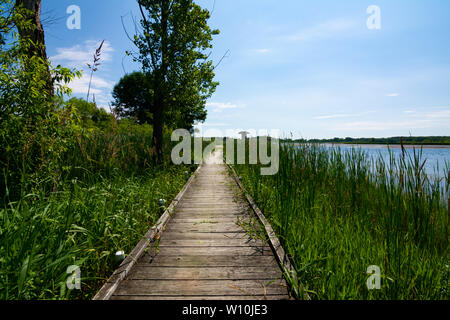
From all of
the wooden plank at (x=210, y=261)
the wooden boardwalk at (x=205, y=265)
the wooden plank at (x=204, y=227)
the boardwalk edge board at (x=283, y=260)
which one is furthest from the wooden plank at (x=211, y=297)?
the wooden plank at (x=204, y=227)

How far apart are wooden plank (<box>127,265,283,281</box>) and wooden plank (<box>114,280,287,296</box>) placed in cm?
6

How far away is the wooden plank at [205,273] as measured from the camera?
1.96 m

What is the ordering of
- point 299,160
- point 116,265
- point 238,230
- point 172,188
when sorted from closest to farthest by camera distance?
point 116,265, point 238,230, point 299,160, point 172,188

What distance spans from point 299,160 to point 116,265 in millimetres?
3363

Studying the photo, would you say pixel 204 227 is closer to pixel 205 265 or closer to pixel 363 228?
pixel 205 265

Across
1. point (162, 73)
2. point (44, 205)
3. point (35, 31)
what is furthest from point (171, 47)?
point (44, 205)

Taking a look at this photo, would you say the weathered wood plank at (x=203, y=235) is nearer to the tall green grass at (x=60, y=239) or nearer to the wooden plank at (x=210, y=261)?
the tall green grass at (x=60, y=239)

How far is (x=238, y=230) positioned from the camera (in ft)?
9.93

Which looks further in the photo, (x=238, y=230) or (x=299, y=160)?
(x=299, y=160)

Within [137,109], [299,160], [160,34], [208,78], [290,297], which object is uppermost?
[137,109]

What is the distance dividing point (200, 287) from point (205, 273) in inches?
7.9

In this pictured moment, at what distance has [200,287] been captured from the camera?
5.98ft
